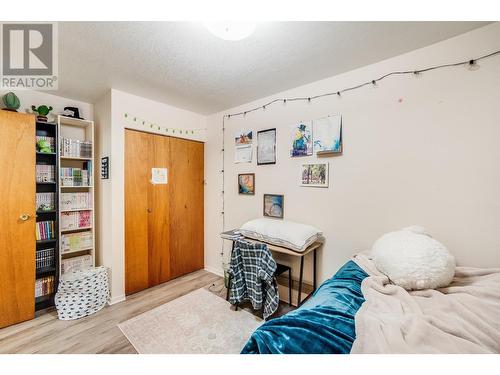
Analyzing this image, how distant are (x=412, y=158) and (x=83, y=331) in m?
3.16

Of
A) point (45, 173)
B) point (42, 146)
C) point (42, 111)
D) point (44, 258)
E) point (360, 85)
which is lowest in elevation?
point (44, 258)

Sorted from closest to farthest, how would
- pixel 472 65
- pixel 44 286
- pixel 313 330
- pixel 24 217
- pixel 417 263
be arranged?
1. pixel 313 330
2. pixel 417 263
3. pixel 472 65
4. pixel 24 217
5. pixel 44 286

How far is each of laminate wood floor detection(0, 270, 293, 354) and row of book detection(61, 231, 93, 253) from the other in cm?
63

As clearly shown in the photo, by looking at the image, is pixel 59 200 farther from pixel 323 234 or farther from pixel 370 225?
pixel 370 225

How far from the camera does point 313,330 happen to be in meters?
0.89

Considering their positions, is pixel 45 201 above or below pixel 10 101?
below

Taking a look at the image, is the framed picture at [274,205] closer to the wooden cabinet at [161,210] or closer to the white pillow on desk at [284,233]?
the white pillow on desk at [284,233]

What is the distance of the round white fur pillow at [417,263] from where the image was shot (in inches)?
46.9

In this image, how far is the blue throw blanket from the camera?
2.72 ft

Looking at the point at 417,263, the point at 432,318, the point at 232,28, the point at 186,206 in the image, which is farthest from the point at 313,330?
the point at 186,206

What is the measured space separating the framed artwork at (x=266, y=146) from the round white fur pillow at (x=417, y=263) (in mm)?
1498

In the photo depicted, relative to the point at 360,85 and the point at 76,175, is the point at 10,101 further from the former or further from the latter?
the point at 360,85

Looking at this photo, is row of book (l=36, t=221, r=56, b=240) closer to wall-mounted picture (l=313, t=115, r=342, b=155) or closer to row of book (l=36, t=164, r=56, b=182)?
row of book (l=36, t=164, r=56, b=182)
